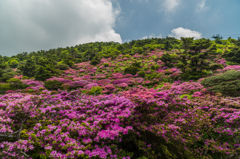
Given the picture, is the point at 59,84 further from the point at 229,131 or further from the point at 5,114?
the point at 229,131

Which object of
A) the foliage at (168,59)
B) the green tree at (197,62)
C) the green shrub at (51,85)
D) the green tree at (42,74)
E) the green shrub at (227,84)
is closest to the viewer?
the green shrub at (227,84)

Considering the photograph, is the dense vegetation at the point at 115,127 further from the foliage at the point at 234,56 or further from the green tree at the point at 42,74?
the foliage at the point at 234,56

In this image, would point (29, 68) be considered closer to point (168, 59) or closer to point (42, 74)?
point (42, 74)

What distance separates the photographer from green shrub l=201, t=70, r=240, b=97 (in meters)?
7.67

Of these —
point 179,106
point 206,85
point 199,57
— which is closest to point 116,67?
point 199,57

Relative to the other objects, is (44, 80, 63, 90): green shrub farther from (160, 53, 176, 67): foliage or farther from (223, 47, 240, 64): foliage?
(223, 47, 240, 64): foliage

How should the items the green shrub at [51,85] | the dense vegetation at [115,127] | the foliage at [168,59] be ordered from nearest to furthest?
the dense vegetation at [115,127], the green shrub at [51,85], the foliage at [168,59]

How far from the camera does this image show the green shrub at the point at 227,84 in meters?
7.67

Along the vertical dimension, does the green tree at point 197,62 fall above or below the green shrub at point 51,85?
above

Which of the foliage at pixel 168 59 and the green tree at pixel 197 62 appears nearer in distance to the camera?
the green tree at pixel 197 62

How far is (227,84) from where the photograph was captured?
7953mm

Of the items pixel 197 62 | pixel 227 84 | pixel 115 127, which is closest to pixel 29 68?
pixel 115 127

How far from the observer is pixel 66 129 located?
10.7 feet

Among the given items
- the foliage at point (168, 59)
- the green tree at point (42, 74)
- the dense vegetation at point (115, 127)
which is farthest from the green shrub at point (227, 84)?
the green tree at point (42, 74)
